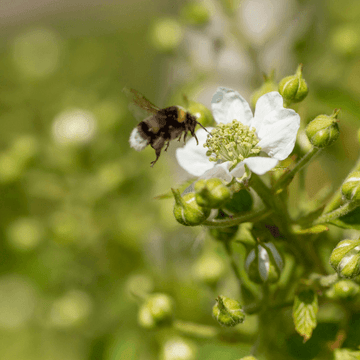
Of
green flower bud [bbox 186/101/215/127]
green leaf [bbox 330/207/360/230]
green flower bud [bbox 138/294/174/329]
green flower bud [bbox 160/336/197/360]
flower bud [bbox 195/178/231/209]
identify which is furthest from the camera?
green flower bud [bbox 160/336/197/360]

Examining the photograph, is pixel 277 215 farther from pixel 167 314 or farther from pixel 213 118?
pixel 167 314

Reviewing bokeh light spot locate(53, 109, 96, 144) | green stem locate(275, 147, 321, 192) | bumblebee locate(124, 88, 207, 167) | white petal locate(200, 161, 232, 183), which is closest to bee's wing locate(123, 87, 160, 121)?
bumblebee locate(124, 88, 207, 167)

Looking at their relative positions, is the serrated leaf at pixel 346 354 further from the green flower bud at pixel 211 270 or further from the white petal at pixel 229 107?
the white petal at pixel 229 107

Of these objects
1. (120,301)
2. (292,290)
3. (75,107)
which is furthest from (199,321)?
(75,107)

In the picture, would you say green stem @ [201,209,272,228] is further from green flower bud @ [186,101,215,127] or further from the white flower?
green flower bud @ [186,101,215,127]

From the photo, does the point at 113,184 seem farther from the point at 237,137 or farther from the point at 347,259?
the point at 347,259

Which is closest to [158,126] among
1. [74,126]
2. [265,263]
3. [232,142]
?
[232,142]
